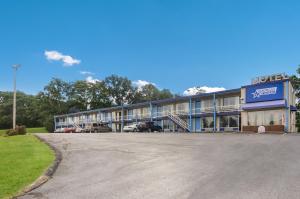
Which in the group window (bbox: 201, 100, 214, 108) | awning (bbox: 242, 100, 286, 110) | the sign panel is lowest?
awning (bbox: 242, 100, 286, 110)

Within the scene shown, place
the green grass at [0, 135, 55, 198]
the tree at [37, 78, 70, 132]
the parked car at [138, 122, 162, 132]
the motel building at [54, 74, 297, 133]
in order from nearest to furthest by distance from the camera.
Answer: the green grass at [0, 135, 55, 198]
the motel building at [54, 74, 297, 133]
the parked car at [138, 122, 162, 132]
the tree at [37, 78, 70, 132]

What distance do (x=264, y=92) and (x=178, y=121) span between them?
15294 millimetres

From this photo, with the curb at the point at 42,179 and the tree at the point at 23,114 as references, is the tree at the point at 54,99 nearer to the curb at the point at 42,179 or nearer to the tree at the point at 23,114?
the tree at the point at 23,114

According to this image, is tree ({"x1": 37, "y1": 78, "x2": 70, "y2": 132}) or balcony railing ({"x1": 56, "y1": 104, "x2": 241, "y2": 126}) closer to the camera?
balcony railing ({"x1": 56, "y1": 104, "x2": 241, "y2": 126})

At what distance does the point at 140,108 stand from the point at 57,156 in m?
51.2

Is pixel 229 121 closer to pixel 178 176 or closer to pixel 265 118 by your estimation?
pixel 265 118

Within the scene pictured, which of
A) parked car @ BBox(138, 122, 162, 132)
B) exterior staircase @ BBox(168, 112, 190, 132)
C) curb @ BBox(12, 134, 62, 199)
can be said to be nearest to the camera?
curb @ BBox(12, 134, 62, 199)

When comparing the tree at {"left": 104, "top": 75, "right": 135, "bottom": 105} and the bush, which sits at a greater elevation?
the tree at {"left": 104, "top": 75, "right": 135, "bottom": 105}

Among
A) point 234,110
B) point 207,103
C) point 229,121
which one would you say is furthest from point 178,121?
point 234,110

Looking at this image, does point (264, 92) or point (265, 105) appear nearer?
point (265, 105)

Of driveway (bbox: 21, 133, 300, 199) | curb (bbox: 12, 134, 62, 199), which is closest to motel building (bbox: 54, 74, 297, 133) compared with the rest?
driveway (bbox: 21, 133, 300, 199)

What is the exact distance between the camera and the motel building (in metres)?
40.6

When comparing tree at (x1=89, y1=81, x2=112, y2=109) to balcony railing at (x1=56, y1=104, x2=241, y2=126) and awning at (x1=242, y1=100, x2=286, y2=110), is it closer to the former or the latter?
balcony railing at (x1=56, y1=104, x2=241, y2=126)

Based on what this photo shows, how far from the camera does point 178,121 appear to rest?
5400 centimetres
